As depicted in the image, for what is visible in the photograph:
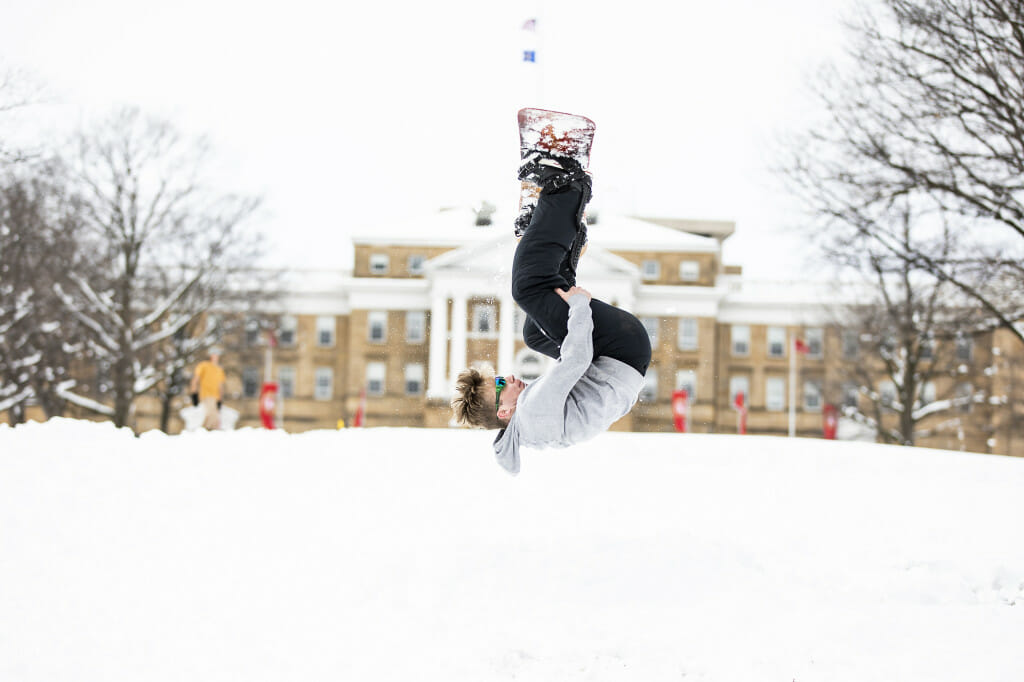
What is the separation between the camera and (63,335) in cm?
3253

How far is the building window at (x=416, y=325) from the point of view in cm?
6044

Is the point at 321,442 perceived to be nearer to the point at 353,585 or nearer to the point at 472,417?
the point at 353,585

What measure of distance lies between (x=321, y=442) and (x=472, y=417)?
738 centimetres

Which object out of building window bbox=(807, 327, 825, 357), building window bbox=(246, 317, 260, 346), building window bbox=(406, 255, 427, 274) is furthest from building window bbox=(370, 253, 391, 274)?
building window bbox=(807, 327, 825, 357)

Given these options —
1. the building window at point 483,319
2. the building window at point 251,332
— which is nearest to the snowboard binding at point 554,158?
the building window at point 251,332

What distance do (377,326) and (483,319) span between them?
772 centimetres

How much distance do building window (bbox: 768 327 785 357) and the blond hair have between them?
59254mm

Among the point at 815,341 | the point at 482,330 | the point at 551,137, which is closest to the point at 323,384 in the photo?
the point at 482,330

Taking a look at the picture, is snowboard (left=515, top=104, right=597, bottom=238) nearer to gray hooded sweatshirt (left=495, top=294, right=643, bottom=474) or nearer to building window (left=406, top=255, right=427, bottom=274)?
gray hooded sweatshirt (left=495, top=294, right=643, bottom=474)

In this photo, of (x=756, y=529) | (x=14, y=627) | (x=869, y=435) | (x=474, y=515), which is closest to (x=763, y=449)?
(x=756, y=529)

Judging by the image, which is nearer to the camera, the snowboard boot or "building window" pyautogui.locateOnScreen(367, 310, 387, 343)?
the snowboard boot

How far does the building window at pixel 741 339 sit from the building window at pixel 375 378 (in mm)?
23576

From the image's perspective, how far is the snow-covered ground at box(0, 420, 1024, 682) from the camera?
6465mm

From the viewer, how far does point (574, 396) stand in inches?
211
